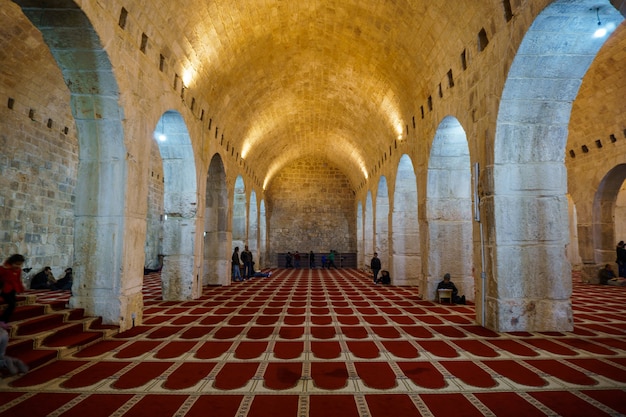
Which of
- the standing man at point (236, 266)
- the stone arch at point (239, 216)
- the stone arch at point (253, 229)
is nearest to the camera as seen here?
the standing man at point (236, 266)

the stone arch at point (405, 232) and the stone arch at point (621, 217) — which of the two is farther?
the stone arch at point (621, 217)

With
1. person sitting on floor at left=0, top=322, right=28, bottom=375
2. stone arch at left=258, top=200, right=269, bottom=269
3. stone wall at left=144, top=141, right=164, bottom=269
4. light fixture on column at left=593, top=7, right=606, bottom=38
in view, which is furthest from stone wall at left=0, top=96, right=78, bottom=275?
stone arch at left=258, top=200, right=269, bottom=269

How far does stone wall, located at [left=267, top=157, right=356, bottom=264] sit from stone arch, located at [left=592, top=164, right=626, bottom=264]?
12.6m

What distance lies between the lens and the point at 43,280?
869 cm

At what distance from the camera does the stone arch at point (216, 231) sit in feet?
37.9

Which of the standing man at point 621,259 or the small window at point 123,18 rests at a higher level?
the small window at point 123,18

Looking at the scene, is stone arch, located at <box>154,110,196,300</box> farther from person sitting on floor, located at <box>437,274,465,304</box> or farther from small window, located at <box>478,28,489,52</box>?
small window, located at <box>478,28,489,52</box>

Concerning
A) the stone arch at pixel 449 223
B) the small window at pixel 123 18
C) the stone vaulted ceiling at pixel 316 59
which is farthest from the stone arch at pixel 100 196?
the stone arch at pixel 449 223

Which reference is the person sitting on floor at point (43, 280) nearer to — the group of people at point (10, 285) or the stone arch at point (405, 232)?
the group of people at point (10, 285)

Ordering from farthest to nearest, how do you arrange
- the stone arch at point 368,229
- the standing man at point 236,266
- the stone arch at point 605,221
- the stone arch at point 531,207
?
the stone arch at point 368,229 → the standing man at point 236,266 → the stone arch at point 605,221 → the stone arch at point 531,207

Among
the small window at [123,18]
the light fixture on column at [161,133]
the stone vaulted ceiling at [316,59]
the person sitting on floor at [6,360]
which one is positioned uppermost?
the stone vaulted ceiling at [316,59]

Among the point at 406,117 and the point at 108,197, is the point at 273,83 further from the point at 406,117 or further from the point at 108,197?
the point at 108,197

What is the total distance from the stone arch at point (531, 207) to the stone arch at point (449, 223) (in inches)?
124

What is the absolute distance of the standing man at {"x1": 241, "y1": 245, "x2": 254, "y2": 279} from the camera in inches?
545
